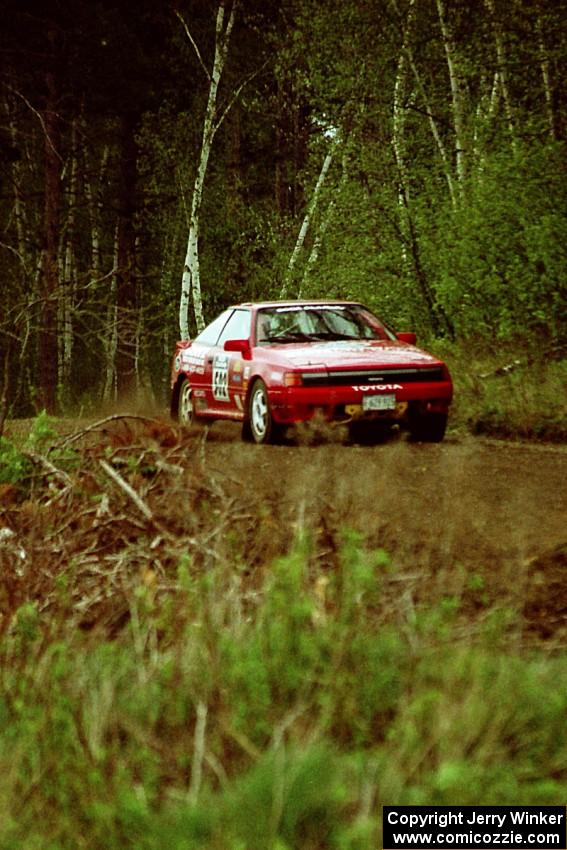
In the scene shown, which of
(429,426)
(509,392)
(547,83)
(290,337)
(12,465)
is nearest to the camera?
(12,465)

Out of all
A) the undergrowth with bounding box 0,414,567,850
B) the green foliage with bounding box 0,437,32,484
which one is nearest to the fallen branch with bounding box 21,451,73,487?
the green foliage with bounding box 0,437,32,484

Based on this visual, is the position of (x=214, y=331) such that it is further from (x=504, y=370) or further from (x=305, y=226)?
(x=305, y=226)

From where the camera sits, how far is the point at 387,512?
33.7 feet

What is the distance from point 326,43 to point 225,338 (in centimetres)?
1227

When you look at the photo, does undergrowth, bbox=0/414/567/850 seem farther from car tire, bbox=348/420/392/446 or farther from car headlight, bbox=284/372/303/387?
car tire, bbox=348/420/392/446

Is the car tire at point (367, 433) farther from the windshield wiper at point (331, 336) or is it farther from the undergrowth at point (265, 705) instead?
the undergrowth at point (265, 705)

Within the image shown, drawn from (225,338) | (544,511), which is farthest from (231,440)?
(544,511)

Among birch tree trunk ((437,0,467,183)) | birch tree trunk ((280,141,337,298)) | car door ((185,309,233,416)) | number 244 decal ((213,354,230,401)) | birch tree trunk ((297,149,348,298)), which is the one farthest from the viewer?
birch tree trunk ((280,141,337,298))

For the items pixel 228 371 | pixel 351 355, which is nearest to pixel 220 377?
pixel 228 371

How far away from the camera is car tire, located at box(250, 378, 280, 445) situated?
15961 millimetres

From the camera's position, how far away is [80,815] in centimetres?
555

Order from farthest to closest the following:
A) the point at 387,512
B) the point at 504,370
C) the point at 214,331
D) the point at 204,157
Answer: the point at 204,157 < the point at 504,370 < the point at 214,331 < the point at 387,512

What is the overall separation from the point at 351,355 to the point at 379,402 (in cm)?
59

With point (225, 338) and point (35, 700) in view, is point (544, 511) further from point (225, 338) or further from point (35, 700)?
point (225, 338)
